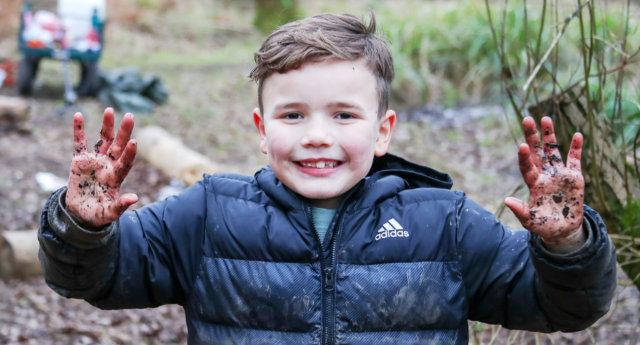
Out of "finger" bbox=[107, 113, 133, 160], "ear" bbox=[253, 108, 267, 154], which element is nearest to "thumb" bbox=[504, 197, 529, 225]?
"ear" bbox=[253, 108, 267, 154]

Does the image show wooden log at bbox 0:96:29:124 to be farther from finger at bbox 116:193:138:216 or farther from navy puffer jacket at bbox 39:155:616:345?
finger at bbox 116:193:138:216

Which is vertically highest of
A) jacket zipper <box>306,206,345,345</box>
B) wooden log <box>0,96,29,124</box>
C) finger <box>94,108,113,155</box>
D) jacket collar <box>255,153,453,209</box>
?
finger <box>94,108,113,155</box>

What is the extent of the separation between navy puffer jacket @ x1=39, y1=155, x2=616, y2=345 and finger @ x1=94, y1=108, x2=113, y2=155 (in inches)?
6.5

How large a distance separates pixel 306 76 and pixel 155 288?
0.81 meters

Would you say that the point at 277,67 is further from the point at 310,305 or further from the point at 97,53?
the point at 97,53

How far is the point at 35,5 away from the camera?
8547 millimetres

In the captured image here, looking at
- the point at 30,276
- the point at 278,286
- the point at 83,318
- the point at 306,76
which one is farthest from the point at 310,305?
the point at 30,276

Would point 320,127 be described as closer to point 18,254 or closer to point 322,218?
point 322,218

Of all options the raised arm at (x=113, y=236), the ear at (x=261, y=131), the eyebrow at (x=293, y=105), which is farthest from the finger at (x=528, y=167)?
the raised arm at (x=113, y=236)

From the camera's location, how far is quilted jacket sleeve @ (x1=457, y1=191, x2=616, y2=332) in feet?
5.40

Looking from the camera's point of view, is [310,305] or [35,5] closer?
[310,305]

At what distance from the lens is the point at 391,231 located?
193cm

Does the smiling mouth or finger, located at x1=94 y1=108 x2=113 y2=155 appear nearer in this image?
finger, located at x1=94 y1=108 x2=113 y2=155

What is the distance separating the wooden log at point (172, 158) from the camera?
203 inches
